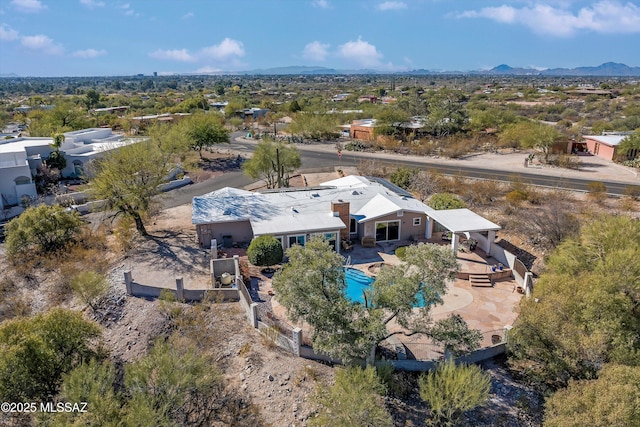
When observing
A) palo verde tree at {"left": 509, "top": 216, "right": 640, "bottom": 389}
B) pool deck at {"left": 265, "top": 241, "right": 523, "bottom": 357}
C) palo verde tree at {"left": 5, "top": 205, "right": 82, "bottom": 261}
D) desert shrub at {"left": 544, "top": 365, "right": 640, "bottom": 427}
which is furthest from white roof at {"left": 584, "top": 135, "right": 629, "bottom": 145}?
palo verde tree at {"left": 5, "top": 205, "right": 82, "bottom": 261}

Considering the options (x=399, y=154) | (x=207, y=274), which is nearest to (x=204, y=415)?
(x=207, y=274)

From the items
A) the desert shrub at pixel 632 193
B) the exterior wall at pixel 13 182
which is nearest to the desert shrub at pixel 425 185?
the desert shrub at pixel 632 193

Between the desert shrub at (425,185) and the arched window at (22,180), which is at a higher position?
the arched window at (22,180)

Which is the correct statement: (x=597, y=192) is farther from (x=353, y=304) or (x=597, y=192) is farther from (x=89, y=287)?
(x=89, y=287)

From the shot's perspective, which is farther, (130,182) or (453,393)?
(130,182)

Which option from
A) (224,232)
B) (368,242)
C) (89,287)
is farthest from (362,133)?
(89,287)

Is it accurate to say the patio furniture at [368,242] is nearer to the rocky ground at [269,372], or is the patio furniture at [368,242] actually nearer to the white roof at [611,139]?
the rocky ground at [269,372]

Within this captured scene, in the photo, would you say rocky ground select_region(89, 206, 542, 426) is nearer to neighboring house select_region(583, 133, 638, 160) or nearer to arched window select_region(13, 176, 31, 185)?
arched window select_region(13, 176, 31, 185)
